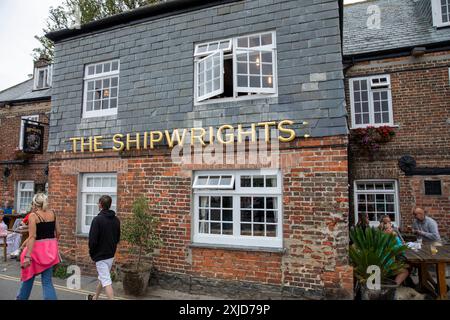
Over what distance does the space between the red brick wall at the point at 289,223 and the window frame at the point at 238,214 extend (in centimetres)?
14

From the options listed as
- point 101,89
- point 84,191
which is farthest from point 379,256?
point 101,89

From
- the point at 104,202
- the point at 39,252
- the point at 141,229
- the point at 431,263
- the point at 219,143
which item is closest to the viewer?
the point at 39,252

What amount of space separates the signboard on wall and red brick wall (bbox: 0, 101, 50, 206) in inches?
15.1

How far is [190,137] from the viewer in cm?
635

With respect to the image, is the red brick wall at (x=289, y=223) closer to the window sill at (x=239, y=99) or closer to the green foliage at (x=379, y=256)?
the green foliage at (x=379, y=256)

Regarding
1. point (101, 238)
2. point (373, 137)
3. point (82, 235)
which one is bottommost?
point (82, 235)

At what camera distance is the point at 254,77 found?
6.12 m

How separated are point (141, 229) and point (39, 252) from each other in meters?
1.85

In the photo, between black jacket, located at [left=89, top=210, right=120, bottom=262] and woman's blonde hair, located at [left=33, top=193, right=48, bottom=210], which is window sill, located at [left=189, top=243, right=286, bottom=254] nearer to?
black jacket, located at [left=89, top=210, right=120, bottom=262]

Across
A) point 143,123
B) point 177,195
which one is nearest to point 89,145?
point 143,123

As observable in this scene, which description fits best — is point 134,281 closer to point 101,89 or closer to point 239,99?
point 239,99

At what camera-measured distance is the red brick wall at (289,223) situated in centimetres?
521

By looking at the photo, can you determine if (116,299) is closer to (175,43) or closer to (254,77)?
(254,77)

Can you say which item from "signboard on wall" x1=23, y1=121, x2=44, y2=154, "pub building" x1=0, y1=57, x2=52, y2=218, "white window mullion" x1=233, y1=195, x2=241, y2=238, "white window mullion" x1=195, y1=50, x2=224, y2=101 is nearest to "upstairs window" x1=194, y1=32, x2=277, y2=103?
"white window mullion" x1=195, y1=50, x2=224, y2=101
